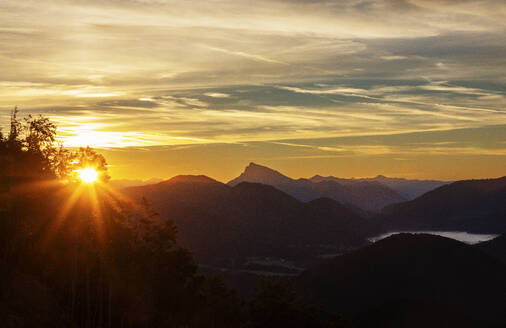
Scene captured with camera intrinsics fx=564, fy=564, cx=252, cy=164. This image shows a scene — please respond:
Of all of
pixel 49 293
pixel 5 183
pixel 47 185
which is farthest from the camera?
pixel 47 185

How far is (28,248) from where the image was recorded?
2963 inches

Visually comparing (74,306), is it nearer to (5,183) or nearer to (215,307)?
(5,183)

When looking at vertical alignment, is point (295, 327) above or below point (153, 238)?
below

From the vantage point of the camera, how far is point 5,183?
71.1 metres

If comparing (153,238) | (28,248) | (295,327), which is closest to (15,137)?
(28,248)

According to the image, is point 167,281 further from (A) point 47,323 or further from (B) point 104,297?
(A) point 47,323

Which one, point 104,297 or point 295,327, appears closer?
point 104,297

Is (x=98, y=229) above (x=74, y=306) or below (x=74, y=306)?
above

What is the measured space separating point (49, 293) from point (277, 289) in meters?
39.6

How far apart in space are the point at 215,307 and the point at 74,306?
95.7 ft

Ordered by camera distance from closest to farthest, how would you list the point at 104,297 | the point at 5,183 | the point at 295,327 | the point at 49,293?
1. the point at 49,293
2. the point at 5,183
3. the point at 104,297
4. the point at 295,327

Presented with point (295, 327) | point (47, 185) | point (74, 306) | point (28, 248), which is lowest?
point (295, 327)

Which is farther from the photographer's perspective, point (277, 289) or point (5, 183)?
point (277, 289)

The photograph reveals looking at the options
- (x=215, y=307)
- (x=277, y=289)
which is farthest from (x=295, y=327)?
(x=215, y=307)
